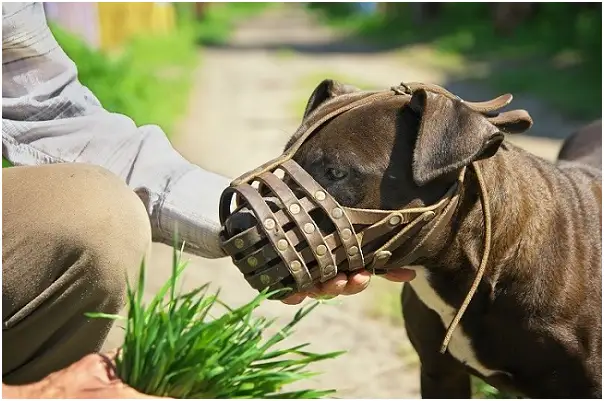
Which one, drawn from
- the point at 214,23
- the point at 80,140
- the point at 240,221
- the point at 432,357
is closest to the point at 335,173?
the point at 240,221

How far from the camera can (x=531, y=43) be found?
15.5m

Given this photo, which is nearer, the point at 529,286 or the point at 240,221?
the point at 240,221

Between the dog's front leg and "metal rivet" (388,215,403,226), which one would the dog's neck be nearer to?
"metal rivet" (388,215,403,226)

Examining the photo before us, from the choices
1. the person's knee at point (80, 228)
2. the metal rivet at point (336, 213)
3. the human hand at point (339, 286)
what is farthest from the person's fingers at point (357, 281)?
the person's knee at point (80, 228)

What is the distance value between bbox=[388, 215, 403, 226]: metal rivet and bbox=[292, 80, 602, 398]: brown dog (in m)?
0.03

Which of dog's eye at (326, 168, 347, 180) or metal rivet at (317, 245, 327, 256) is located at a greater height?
dog's eye at (326, 168, 347, 180)

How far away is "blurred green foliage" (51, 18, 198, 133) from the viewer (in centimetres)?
680

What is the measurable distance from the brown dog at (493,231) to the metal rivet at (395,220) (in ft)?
0.11

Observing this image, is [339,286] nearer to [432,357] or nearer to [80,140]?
[432,357]

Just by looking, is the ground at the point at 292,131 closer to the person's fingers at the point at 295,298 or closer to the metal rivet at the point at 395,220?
the person's fingers at the point at 295,298

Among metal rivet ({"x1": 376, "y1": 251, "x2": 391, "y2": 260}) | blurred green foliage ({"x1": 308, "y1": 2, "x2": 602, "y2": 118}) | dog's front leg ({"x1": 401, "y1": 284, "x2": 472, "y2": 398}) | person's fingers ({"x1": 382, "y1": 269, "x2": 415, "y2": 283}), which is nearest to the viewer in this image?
metal rivet ({"x1": 376, "y1": 251, "x2": 391, "y2": 260})

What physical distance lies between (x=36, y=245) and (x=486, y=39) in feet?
51.8

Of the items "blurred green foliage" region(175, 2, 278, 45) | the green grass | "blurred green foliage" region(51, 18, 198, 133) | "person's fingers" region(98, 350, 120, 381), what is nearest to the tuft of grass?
"person's fingers" region(98, 350, 120, 381)

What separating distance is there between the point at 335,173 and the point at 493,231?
557 millimetres
